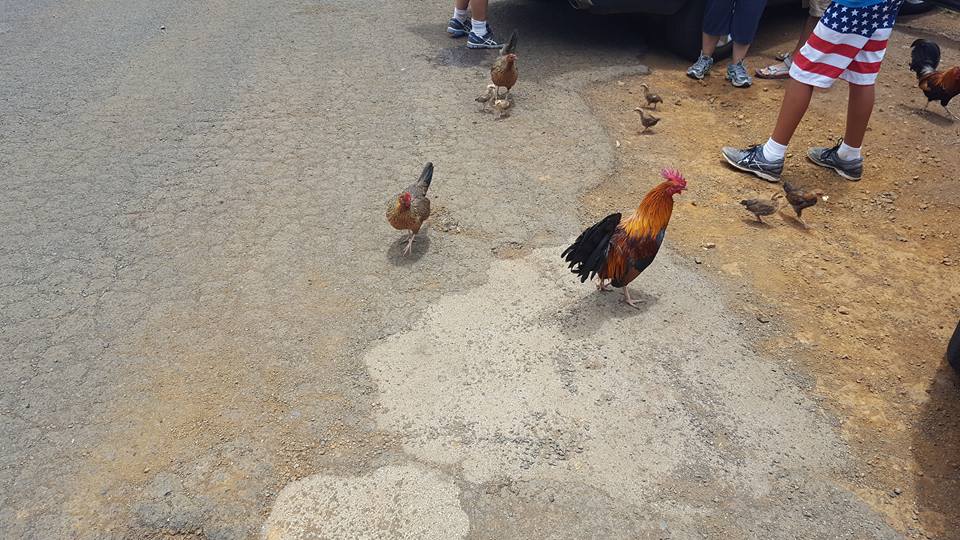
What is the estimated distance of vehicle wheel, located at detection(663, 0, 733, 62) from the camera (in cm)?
674

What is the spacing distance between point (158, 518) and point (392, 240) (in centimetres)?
224

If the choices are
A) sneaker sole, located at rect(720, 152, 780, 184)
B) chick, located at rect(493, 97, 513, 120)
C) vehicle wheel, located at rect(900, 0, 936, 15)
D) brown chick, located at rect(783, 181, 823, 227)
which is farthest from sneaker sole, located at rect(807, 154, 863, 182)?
vehicle wheel, located at rect(900, 0, 936, 15)

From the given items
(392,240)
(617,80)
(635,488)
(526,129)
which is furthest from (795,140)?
(635,488)

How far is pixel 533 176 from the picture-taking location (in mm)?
5129

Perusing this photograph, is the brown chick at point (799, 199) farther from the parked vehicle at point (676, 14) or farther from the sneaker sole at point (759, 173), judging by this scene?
the parked vehicle at point (676, 14)

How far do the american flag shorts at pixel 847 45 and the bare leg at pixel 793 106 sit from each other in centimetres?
7

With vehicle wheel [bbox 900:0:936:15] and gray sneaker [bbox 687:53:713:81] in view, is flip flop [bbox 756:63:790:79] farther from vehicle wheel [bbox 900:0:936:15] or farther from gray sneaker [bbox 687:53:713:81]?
vehicle wheel [bbox 900:0:936:15]

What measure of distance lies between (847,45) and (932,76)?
2241mm

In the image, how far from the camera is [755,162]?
5.16m

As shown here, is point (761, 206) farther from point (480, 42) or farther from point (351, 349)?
point (480, 42)

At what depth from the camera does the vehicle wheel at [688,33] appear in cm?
674

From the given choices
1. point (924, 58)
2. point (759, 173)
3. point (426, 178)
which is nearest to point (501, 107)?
point (426, 178)

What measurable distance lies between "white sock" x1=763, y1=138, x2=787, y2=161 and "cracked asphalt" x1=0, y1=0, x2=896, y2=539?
124 centimetres

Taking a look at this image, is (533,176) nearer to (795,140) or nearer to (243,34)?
(795,140)
